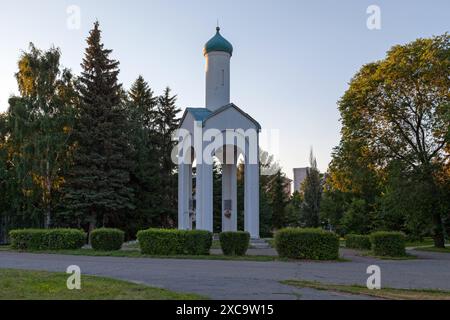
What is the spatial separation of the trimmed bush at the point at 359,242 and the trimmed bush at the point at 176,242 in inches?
408

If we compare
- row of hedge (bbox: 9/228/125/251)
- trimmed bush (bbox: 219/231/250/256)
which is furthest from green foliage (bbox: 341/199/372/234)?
row of hedge (bbox: 9/228/125/251)

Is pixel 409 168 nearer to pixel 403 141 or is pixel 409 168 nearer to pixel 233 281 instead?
pixel 403 141

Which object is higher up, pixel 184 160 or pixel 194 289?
pixel 184 160

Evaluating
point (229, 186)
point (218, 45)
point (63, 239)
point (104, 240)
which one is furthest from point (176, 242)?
point (218, 45)

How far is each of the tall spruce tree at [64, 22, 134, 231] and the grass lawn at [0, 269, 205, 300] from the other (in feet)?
73.2

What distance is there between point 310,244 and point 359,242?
9.56 m

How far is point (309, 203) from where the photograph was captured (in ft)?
177

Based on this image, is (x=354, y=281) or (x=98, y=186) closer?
(x=354, y=281)

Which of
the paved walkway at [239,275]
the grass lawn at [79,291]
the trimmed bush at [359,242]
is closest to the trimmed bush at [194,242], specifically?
the paved walkway at [239,275]

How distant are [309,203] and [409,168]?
2435 centimetres

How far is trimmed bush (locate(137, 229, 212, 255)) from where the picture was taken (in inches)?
781

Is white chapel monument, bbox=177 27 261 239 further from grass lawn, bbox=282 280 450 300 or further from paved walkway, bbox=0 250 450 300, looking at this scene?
grass lawn, bbox=282 280 450 300

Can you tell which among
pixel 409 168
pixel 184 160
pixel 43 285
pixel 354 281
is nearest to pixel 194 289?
pixel 43 285

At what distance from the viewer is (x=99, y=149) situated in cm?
3544
